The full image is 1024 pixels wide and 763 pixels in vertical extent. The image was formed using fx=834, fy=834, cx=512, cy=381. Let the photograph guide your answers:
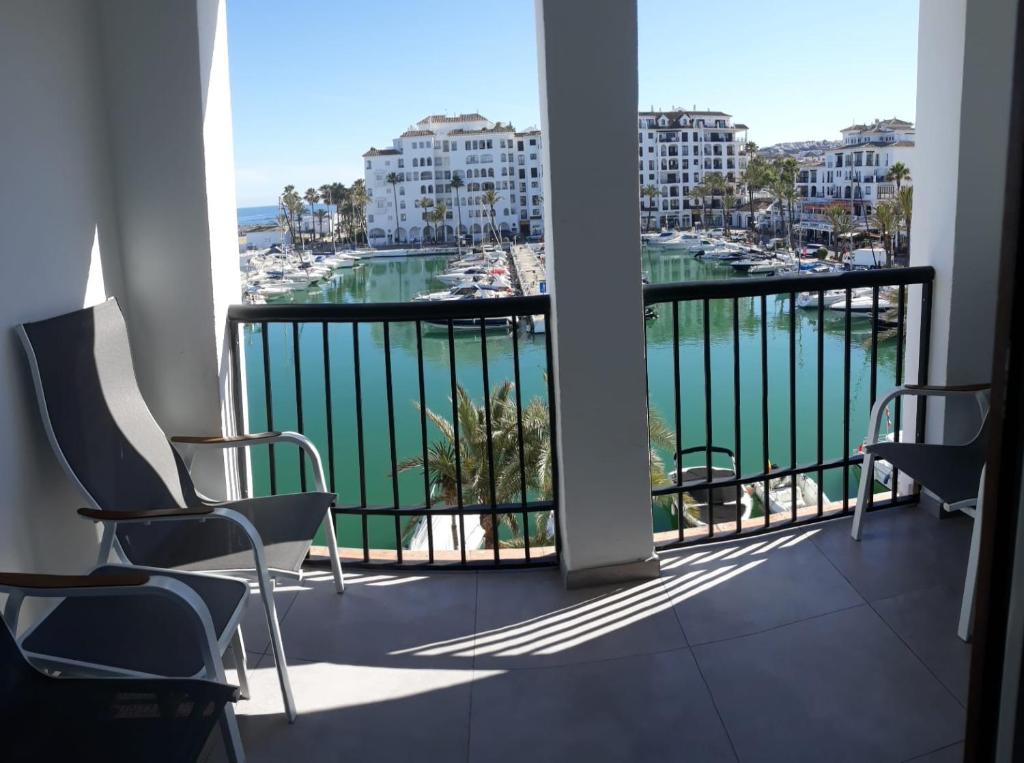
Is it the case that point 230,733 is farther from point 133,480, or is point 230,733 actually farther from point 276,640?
point 133,480

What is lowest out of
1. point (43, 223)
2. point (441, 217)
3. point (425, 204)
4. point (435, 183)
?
point (43, 223)

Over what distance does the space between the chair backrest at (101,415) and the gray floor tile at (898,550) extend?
221 centimetres

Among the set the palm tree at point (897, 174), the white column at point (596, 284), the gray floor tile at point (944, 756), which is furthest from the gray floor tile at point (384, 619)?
the palm tree at point (897, 174)

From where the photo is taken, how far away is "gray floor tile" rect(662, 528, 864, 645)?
2561 millimetres

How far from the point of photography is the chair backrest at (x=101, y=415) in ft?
7.32

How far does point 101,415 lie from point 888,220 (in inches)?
841

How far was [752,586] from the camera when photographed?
2.78 metres

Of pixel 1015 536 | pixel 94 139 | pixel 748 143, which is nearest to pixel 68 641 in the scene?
pixel 94 139

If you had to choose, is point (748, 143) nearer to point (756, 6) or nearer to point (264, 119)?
point (756, 6)

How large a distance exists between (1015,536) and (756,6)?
45001 millimetres

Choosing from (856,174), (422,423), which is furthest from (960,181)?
(856,174)

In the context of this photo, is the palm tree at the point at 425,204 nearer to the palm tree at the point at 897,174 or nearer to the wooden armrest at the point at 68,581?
the palm tree at the point at 897,174

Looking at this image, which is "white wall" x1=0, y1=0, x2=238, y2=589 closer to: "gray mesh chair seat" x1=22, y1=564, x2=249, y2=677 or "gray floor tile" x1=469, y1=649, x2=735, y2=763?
"gray mesh chair seat" x1=22, y1=564, x2=249, y2=677

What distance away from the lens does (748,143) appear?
1133 inches
